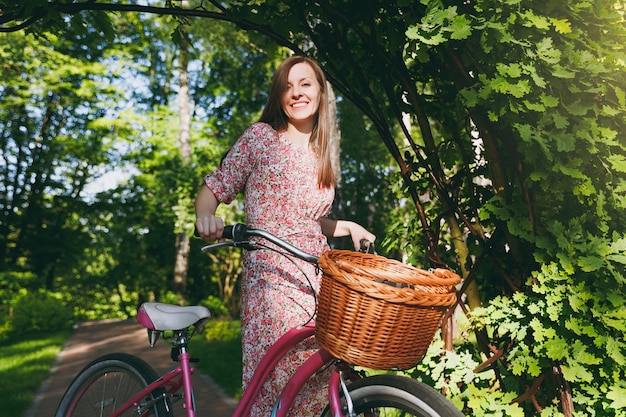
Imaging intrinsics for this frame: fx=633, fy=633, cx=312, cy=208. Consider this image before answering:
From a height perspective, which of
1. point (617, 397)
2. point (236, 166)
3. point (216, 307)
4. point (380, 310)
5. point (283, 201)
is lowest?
point (216, 307)

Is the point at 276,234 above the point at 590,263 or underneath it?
above

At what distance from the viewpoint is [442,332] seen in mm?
3137

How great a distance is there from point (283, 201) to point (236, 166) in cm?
24

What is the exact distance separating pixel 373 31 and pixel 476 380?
1775 millimetres

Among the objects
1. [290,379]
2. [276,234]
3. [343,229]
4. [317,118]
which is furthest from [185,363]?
[317,118]

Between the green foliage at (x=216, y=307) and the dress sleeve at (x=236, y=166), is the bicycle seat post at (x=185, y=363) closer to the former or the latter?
the dress sleeve at (x=236, y=166)

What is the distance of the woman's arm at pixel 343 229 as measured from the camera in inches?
99.9

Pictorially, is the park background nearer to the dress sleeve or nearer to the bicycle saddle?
the dress sleeve

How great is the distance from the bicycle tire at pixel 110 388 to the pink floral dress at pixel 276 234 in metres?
0.48

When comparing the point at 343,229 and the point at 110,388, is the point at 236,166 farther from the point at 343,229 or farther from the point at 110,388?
the point at 110,388

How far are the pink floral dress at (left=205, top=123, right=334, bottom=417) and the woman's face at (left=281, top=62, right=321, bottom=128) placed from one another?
0.38 ft

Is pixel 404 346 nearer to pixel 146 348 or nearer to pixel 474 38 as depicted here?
pixel 474 38

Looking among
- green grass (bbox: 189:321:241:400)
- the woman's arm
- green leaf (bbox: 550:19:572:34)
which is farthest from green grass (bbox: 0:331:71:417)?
green leaf (bbox: 550:19:572:34)

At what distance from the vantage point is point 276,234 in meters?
2.51
